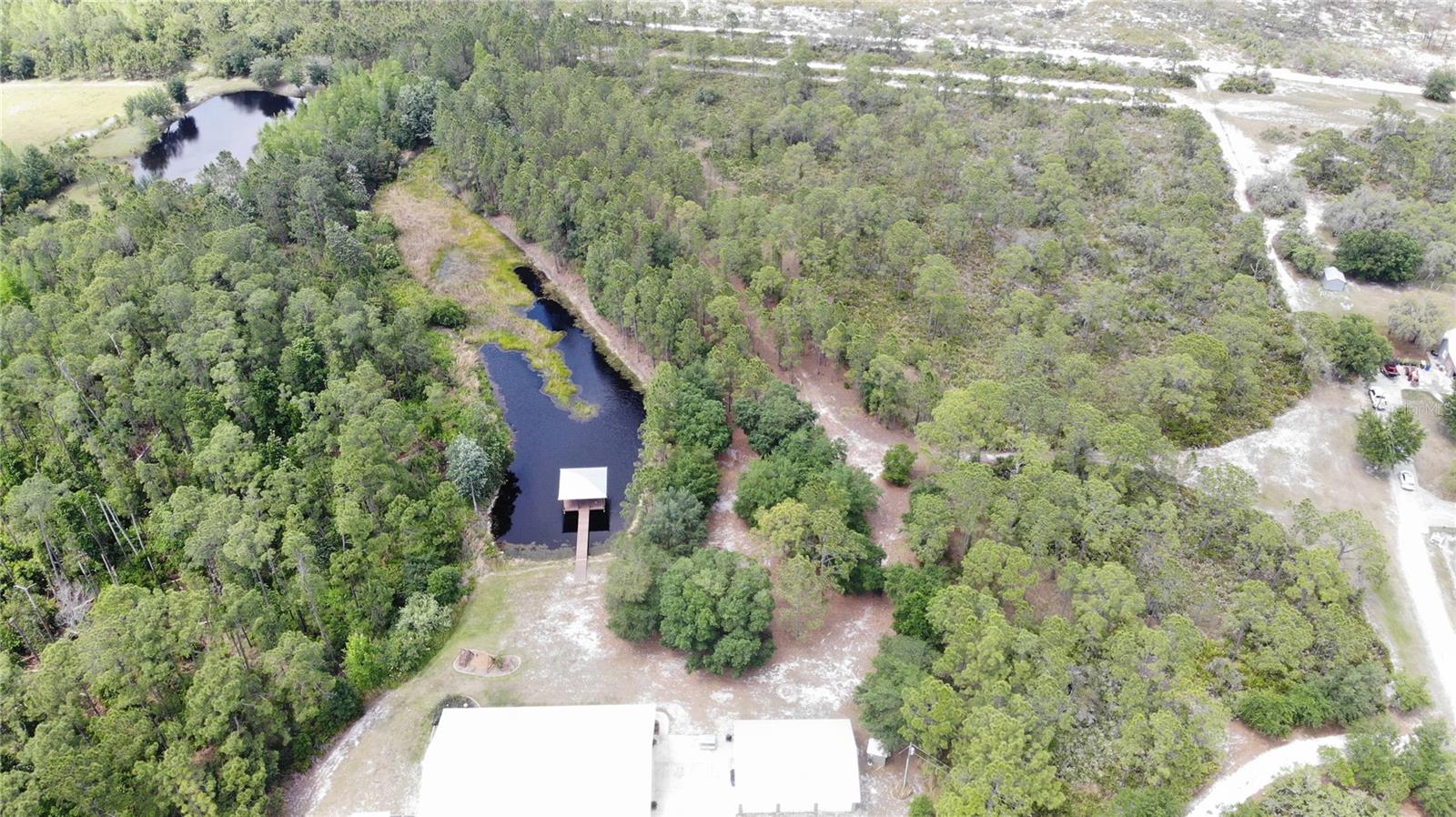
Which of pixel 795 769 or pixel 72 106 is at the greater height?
pixel 72 106

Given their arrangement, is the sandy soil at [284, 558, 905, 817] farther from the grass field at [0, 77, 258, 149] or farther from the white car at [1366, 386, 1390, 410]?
the grass field at [0, 77, 258, 149]

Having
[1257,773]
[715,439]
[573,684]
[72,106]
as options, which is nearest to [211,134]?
[72,106]

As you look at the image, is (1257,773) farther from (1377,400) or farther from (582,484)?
(582,484)

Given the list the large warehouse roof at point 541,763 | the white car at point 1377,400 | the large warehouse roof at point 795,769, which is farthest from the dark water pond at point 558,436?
the white car at point 1377,400

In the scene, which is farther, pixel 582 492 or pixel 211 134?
pixel 211 134

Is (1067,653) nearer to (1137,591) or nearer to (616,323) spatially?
(1137,591)

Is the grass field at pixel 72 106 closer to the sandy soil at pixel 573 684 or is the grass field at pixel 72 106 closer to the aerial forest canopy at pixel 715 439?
the aerial forest canopy at pixel 715 439
